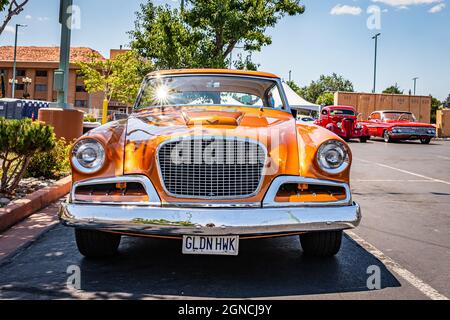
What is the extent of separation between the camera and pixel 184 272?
387 centimetres

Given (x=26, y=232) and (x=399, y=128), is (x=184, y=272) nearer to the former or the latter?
(x=26, y=232)

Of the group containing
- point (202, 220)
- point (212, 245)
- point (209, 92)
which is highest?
point (209, 92)

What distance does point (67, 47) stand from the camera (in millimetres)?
10516

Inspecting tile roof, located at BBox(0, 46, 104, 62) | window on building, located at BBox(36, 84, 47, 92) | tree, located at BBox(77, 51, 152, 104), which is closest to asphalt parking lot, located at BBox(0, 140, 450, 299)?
tree, located at BBox(77, 51, 152, 104)

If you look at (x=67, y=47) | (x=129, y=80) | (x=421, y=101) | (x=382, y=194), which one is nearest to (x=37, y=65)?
(x=129, y=80)

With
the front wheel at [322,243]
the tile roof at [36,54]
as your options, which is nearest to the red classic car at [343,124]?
the front wheel at [322,243]

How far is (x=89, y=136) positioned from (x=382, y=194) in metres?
5.52

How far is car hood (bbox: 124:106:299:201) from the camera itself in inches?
147

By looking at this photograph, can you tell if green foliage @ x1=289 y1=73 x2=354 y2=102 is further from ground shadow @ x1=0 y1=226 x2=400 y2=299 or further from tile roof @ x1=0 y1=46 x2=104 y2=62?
ground shadow @ x1=0 y1=226 x2=400 y2=299

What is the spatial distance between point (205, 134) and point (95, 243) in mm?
1255

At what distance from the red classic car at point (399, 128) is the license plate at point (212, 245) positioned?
21.2 meters

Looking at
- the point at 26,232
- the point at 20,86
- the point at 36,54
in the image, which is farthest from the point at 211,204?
the point at 20,86

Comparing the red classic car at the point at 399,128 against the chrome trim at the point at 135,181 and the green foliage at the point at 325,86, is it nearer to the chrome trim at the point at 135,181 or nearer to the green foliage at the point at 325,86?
the chrome trim at the point at 135,181

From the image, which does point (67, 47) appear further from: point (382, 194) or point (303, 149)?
point (303, 149)
